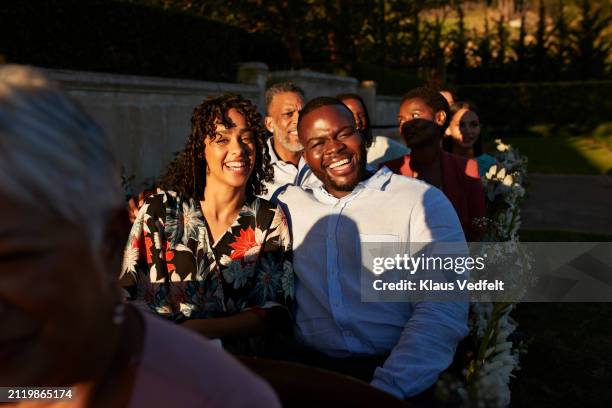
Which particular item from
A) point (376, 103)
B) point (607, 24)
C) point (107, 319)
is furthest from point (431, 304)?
point (607, 24)

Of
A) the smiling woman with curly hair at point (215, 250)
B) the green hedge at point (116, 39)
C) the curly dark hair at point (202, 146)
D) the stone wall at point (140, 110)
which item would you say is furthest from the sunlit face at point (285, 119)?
the green hedge at point (116, 39)

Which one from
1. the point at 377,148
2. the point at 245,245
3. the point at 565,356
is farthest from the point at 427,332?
the point at 377,148

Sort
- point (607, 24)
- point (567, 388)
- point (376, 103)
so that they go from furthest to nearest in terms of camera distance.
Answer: point (607, 24)
point (376, 103)
point (567, 388)

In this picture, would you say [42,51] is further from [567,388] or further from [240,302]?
[567,388]

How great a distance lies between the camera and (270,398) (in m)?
0.91

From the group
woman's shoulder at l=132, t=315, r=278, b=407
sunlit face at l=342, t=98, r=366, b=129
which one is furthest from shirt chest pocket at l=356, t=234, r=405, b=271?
sunlit face at l=342, t=98, r=366, b=129

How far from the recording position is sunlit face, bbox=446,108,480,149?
5781 mm

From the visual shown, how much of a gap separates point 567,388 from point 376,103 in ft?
50.6

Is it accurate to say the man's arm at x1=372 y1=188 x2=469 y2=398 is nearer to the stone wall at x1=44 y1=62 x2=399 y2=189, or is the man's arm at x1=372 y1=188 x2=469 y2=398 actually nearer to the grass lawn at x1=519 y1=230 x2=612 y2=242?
the stone wall at x1=44 y1=62 x2=399 y2=189

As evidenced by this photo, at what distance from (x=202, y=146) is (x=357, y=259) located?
1009 mm

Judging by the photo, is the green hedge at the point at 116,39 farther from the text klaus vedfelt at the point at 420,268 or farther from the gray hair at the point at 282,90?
the text klaus vedfelt at the point at 420,268

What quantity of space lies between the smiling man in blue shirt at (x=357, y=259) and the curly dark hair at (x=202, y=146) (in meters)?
0.41

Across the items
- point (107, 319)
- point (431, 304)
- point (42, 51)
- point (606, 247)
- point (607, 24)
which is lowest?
point (606, 247)

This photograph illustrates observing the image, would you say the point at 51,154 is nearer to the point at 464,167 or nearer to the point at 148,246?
the point at 148,246
